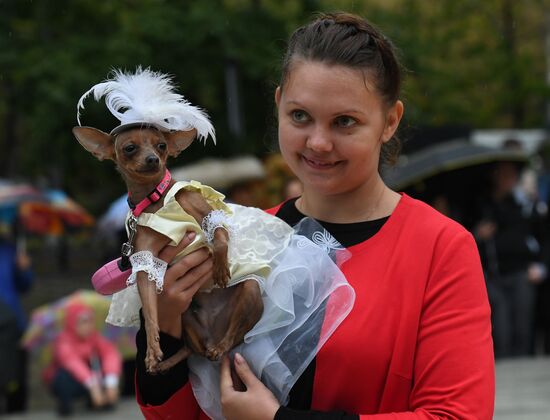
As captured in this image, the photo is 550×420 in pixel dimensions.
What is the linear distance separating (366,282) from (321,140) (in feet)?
1.12

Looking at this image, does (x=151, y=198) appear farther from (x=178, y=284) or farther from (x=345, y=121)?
(x=345, y=121)

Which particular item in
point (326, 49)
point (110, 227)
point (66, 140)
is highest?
point (326, 49)

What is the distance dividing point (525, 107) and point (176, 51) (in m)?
10.8

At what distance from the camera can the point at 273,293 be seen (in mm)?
2143

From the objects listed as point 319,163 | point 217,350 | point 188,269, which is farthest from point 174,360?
point 319,163

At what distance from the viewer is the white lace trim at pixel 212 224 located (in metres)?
2.10

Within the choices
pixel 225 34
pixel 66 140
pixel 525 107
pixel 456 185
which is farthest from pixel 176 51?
pixel 525 107

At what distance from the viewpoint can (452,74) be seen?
1602 cm

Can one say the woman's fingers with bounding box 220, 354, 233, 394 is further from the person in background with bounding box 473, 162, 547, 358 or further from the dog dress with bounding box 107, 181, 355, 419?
the person in background with bounding box 473, 162, 547, 358

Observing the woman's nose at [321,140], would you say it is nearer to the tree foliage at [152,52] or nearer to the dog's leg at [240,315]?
the dog's leg at [240,315]

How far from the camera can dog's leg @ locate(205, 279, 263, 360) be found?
2098mm

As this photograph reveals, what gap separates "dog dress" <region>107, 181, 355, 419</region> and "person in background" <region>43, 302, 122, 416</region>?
605cm

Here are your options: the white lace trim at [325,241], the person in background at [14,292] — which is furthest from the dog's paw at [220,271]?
the person in background at [14,292]

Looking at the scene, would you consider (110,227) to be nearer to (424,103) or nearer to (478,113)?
(424,103)
